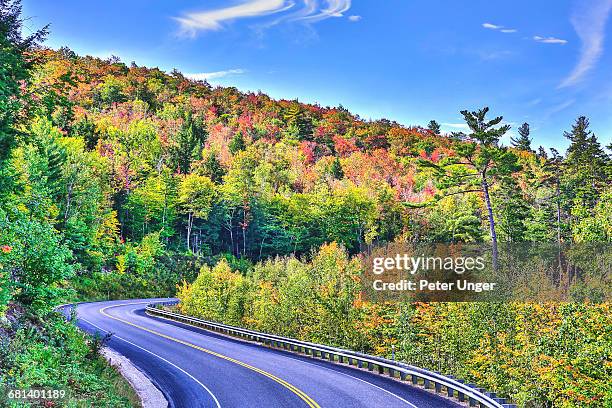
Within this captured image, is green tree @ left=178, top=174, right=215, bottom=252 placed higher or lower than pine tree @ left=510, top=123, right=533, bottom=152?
lower

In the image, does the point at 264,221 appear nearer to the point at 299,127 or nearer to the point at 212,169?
the point at 212,169

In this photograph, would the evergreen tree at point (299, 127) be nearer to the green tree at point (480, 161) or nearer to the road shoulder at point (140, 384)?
the green tree at point (480, 161)

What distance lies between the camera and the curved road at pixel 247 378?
13062mm

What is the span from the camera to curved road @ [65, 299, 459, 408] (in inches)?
514

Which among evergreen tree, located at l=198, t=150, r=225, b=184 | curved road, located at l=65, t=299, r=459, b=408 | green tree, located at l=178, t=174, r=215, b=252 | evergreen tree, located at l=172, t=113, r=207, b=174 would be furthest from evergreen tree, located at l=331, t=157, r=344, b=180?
curved road, located at l=65, t=299, r=459, b=408

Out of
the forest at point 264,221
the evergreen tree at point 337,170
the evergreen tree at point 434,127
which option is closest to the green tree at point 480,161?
the forest at point 264,221

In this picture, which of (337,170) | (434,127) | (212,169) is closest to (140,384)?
(212,169)

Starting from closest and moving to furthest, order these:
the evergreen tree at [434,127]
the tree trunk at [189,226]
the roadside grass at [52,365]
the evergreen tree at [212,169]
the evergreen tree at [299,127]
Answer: the roadside grass at [52,365]
the tree trunk at [189,226]
the evergreen tree at [212,169]
the evergreen tree at [299,127]
the evergreen tree at [434,127]

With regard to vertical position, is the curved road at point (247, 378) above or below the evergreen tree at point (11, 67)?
below

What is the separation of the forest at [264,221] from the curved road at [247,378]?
2830 mm

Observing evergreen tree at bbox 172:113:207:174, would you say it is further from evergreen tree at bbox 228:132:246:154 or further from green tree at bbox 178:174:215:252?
green tree at bbox 178:174:215:252

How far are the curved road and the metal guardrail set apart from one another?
0.50 metres

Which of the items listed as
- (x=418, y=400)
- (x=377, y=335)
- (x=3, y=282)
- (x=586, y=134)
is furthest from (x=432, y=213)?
(x=3, y=282)

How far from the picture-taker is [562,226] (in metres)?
48.1
